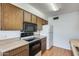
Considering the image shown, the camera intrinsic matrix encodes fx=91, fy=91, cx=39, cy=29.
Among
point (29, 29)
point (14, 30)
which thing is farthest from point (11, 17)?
point (29, 29)

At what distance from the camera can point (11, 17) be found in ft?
6.01

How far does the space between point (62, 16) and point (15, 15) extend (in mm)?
1735

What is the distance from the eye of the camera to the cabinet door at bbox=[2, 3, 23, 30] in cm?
165

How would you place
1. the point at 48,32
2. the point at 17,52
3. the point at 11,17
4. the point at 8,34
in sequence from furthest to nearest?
the point at 48,32
the point at 8,34
the point at 11,17
the point at 17,52

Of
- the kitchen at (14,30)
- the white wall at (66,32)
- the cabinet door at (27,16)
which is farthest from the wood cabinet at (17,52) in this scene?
the white wall at (66,32)

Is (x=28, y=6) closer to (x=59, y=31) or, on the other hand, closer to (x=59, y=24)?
(x=59, y=24)

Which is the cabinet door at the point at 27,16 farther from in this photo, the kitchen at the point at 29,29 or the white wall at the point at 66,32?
the white wall at the point at 66,32

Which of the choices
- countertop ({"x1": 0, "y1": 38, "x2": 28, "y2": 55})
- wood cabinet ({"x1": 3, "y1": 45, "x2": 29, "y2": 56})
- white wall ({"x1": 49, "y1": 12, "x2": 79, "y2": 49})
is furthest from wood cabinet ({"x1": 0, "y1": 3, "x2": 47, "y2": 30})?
white wall ({"x1": 49, "y1": 12, "x2": 79, "y2": 49})

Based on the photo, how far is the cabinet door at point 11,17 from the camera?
165cm

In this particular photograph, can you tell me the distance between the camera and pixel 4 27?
1.64m

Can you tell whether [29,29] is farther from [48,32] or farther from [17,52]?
[48,32]

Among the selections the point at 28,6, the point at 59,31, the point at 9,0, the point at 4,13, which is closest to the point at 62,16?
the point at 59,31

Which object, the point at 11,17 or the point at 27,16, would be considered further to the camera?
the point at 27,16

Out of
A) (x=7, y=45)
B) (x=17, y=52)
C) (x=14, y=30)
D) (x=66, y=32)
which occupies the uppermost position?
(x=14, y=30)
